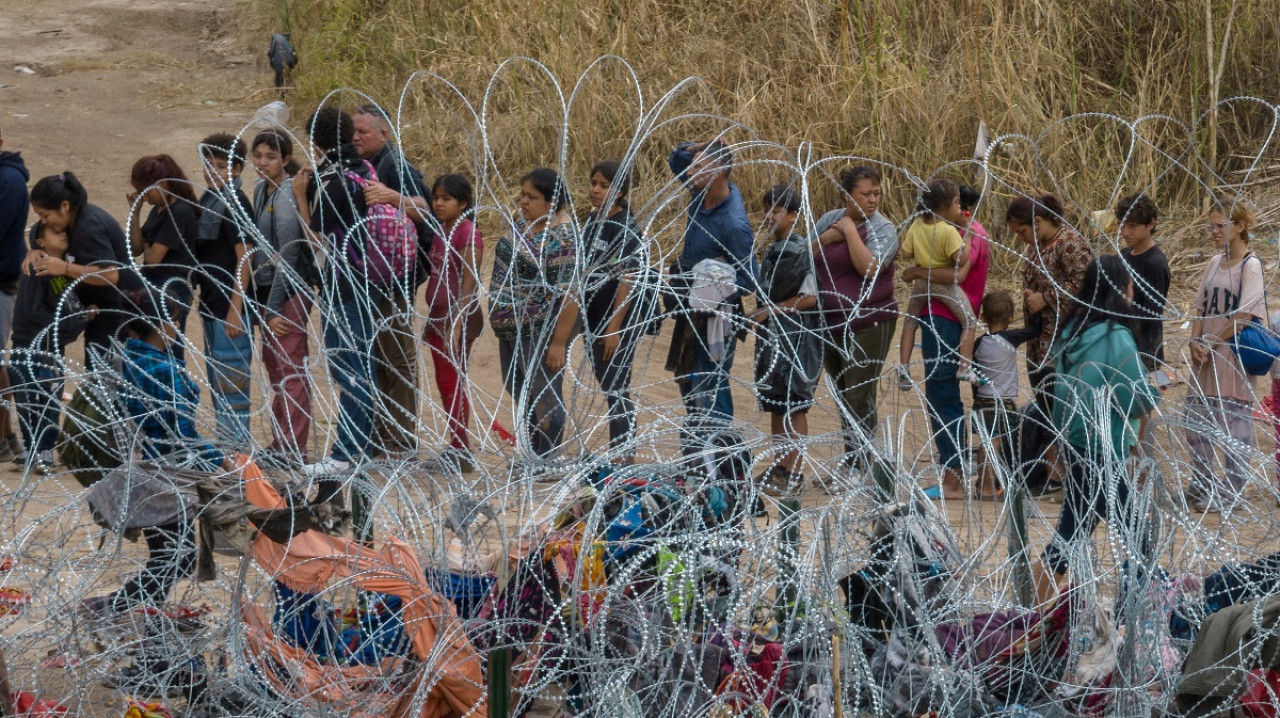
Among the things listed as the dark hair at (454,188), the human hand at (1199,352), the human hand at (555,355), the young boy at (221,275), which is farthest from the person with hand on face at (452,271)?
the human hand at (1199,352)

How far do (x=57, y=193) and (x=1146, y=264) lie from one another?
430 centimetres

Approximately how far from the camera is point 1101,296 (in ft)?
17.2

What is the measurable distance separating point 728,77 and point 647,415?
14.2ft

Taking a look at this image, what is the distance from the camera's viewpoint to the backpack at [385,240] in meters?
6.28

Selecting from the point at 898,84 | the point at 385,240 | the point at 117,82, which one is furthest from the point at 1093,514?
the point at 117,82

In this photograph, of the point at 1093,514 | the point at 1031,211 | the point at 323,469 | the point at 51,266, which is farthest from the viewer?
the point at 51,266

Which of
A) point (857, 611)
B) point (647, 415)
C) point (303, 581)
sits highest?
point (303, 581)

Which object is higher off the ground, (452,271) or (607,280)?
(607,280)

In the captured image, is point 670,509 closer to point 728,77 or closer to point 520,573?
point 520,573

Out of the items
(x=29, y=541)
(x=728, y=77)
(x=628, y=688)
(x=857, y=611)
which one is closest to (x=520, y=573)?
(x=628, y=688)

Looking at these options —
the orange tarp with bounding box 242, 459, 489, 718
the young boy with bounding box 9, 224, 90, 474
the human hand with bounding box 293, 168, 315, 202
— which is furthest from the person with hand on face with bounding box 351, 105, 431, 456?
the orange tarp with bounding box 242, 459, 489, 718

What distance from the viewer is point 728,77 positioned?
11156 mm

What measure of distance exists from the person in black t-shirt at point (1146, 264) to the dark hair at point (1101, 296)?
59cm

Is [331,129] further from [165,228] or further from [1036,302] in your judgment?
[1036,302]
